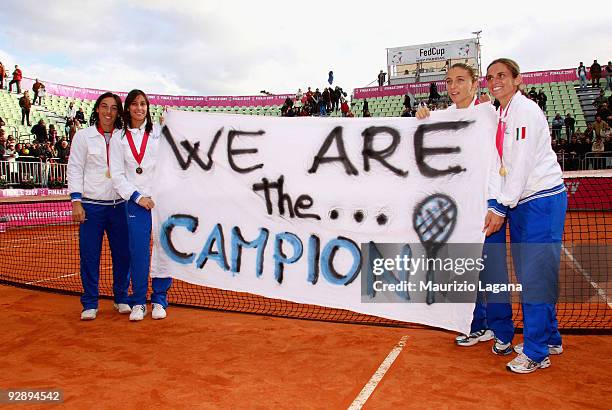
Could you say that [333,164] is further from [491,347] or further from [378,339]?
[491,347]

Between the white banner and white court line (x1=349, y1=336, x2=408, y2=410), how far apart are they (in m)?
37.1

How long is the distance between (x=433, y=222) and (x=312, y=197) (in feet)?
3.96

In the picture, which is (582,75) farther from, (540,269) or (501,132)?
(540,269)

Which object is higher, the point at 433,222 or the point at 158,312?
the point at 433,222

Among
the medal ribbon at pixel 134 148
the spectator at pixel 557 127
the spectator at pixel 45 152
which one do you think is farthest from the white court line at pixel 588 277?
the spectator at pixel 45 152

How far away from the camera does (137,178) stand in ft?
17.0

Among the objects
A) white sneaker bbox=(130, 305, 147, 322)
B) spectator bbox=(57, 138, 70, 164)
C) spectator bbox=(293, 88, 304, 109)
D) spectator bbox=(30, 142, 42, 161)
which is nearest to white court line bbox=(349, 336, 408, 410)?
white sneaker bbox=(130, 305, 147, 322)

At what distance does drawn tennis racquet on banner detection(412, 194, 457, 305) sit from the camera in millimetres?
4246

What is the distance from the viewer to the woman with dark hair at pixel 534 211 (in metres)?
3.59

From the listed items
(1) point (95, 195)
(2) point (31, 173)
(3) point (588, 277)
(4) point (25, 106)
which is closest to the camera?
(1) point (95, 195)

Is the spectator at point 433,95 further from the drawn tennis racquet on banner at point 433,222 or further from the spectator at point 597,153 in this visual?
the drawn tennis racquet on banner at point 433,222

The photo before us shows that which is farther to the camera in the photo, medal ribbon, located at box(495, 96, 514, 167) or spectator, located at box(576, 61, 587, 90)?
spectator, located at box(576, 61, 587, 90)

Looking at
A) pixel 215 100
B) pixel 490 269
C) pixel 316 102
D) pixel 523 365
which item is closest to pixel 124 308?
pixel 490 269

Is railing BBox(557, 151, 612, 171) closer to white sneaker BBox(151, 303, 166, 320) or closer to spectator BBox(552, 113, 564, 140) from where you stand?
spectator BBox(552, 113, 564, 140)
